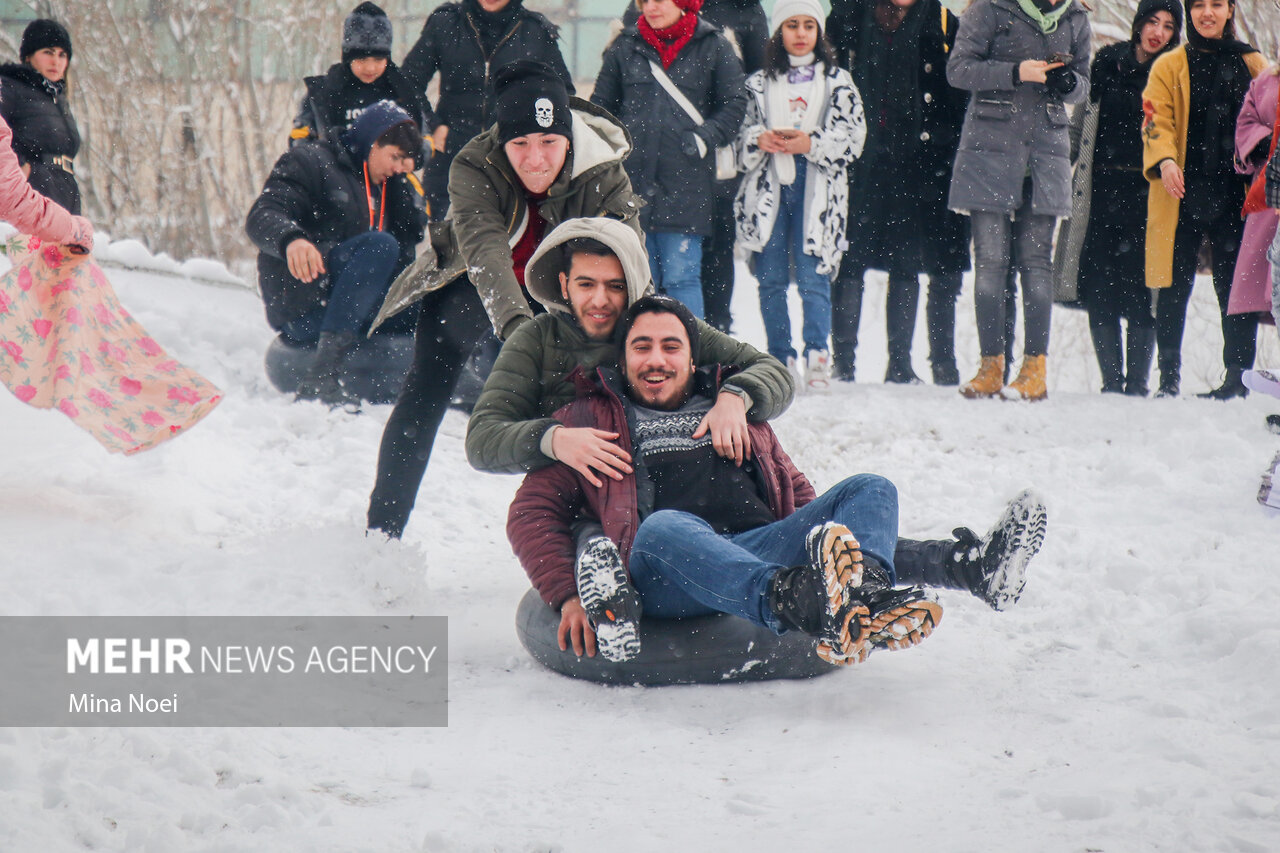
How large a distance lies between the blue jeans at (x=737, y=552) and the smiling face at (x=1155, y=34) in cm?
432

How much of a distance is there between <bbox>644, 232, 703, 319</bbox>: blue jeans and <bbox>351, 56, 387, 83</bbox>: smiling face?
1.71 m

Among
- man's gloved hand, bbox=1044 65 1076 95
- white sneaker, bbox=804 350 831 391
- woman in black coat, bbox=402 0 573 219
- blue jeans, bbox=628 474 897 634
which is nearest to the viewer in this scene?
blue jeans, bbox=628 474 897 634

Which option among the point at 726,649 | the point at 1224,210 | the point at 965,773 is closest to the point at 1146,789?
the point at 965,773

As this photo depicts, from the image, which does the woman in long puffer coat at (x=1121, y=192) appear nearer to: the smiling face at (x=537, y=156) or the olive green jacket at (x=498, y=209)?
the olive green jacket at (x=498, y=209)

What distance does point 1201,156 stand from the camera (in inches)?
244

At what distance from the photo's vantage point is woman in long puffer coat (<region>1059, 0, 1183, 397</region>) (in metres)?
6.43

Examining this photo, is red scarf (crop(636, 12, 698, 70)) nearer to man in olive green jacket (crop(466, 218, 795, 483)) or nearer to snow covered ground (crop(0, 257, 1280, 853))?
snow covered ground (crop(0, 257, 1280, 853))

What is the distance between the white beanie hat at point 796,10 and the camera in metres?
6.36

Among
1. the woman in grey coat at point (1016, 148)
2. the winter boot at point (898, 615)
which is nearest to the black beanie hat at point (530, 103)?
the winter boot at point (898, 615)

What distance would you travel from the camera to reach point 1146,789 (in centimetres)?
236

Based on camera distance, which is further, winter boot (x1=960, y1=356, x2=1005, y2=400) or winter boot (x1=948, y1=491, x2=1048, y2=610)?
winter boot (x1=960, y1=356, x2=1005, y2=400)

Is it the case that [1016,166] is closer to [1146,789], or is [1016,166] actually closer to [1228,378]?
[1228,378]

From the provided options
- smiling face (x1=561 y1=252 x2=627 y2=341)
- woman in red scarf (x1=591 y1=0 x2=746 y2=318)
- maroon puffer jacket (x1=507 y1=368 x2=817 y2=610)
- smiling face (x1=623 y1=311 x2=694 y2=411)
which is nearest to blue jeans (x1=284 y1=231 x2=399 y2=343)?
woman in red scarf (x1=591 y1=0 x2=746 y2=318)

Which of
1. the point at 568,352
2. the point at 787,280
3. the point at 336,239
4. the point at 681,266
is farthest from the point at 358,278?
the point at 568,352
